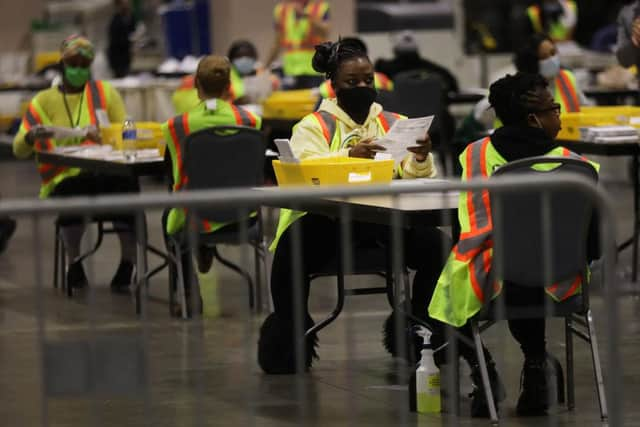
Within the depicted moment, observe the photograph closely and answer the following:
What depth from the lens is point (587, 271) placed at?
5.63 meters

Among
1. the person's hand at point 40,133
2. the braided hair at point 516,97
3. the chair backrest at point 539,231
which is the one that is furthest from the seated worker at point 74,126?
the chair backrest at point 539,231

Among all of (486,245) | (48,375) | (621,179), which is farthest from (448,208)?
(621,179)

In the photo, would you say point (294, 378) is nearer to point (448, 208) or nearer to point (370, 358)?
point (370, 358)

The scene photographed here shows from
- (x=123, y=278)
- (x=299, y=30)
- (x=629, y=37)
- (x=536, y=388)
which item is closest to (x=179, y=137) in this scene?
(x=123, y=278)

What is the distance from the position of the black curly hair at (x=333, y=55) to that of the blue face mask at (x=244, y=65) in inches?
189

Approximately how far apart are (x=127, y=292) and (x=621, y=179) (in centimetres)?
659

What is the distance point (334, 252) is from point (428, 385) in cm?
103

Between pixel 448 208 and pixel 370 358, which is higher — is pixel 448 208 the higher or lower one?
the higher one

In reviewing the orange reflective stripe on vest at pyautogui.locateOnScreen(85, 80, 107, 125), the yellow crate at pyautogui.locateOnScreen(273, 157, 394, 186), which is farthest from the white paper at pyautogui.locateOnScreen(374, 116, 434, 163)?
the orange reflective stripe on vest at pyautogui.locateOnScreen(85, 80, 107, 125)

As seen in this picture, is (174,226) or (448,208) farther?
(174,226)

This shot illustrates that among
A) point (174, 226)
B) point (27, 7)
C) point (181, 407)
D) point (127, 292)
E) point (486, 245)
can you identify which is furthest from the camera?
point (27, 7)

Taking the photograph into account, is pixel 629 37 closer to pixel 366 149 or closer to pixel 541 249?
pixel 366 149

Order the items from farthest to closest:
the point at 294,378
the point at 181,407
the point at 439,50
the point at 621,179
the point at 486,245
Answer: the point at 439,50 → the point at 621,179 → the point at 294,378 → the point at 181,407 → the point at 486,245

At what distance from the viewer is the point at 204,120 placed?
816cm
